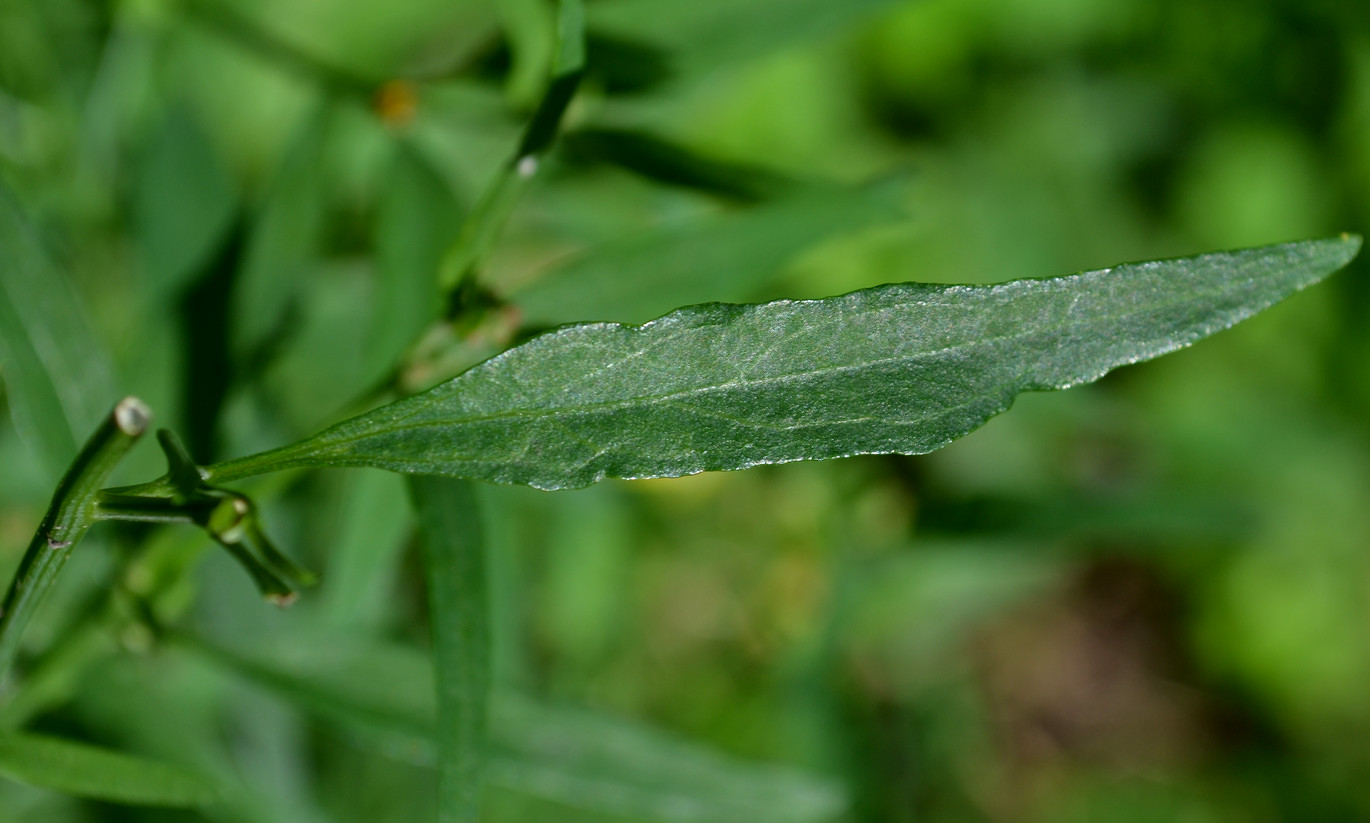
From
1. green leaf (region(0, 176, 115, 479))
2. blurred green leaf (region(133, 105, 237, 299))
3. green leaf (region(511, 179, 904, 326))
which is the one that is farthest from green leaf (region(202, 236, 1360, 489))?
blurred green leaf (region(133, 105, 237, 299))

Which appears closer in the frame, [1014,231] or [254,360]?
[254,360]

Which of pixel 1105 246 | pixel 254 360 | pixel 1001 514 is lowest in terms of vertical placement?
pixel 1001 514

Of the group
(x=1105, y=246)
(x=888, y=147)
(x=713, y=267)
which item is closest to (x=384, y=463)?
(x=713, y=267)

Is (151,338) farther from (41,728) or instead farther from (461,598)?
(461,598)

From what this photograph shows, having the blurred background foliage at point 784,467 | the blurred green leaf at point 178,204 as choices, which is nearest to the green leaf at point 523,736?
the blurred background foliage at point 784,467

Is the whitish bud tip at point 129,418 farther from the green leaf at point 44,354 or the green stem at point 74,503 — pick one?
the green leaf at point 44,354
